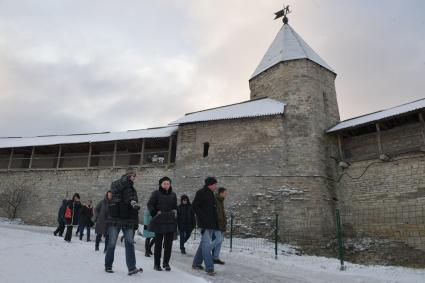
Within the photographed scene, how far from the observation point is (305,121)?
46.5 ft

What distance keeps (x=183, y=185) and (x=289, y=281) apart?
10.2 meters

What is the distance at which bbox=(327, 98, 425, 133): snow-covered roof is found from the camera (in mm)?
11919

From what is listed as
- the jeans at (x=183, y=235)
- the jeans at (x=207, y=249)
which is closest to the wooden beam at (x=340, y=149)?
the jeans at (x=183, y=235)

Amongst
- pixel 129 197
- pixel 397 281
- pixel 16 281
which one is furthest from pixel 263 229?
pixel 16 281

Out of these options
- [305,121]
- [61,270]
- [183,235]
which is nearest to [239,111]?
[305,121]

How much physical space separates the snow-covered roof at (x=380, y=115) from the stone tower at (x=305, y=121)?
740mm

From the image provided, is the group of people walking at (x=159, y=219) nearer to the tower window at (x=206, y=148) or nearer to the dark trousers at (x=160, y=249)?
the dark trousers at (x=160, y=249)

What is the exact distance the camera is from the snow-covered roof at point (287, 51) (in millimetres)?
15938

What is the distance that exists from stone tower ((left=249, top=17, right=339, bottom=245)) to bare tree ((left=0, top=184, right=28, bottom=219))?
1318 centimetres

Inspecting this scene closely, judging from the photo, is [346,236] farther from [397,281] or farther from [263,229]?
[397,281]

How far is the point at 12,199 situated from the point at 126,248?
1675 cm

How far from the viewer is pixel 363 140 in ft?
44.9

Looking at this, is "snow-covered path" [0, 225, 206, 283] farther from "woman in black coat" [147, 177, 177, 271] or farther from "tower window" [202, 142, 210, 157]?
"tower window" [202, 142, 210, 157]

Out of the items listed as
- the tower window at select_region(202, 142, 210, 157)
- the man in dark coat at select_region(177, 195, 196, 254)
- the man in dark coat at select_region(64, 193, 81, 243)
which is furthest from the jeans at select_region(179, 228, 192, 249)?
the tower window at select_region(202, 142, 210, 157)
